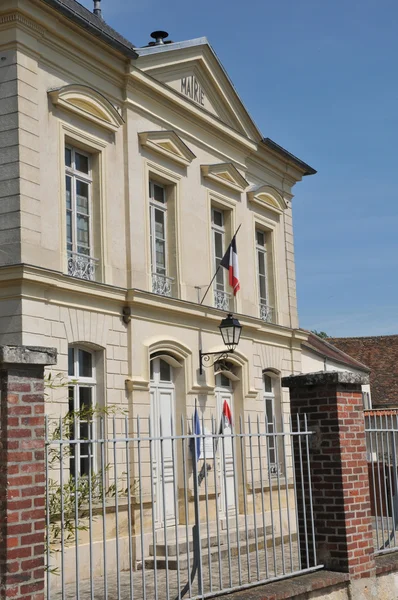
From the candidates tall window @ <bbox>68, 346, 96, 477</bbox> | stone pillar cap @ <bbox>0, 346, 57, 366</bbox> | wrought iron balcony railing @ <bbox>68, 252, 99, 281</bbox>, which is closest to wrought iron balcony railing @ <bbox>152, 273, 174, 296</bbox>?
wrought iron balcony railing @ <bbox>68, 252, 99, 281</bbox>

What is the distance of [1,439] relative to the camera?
17.7 feet

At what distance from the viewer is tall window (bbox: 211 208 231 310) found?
1706cm

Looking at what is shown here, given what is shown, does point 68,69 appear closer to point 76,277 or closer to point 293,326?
point 76,277

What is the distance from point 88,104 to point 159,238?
2956 mm

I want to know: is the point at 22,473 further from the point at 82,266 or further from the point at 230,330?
the point at 230,330

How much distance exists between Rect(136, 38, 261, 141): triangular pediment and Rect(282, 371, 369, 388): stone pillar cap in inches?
317

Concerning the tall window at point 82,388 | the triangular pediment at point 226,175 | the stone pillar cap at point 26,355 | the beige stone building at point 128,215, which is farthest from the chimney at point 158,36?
the stone pillar cap at point 26,355

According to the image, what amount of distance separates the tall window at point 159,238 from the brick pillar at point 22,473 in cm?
953

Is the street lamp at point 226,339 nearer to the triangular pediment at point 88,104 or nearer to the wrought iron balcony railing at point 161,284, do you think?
the wrought iron balcony railing at point 161,284

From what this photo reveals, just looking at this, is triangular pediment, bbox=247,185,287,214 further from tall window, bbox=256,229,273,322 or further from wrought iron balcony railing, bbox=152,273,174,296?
wrought iron balcony railing, bbox=152,273,174,296

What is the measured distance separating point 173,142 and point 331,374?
27.3 ft

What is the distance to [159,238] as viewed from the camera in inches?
615

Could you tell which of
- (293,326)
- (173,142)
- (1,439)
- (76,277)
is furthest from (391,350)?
(1,439)

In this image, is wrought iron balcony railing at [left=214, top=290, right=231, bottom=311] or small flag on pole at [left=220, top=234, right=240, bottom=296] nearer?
small flag on pole at [left=220, top=234, right=240, bottom=296]
